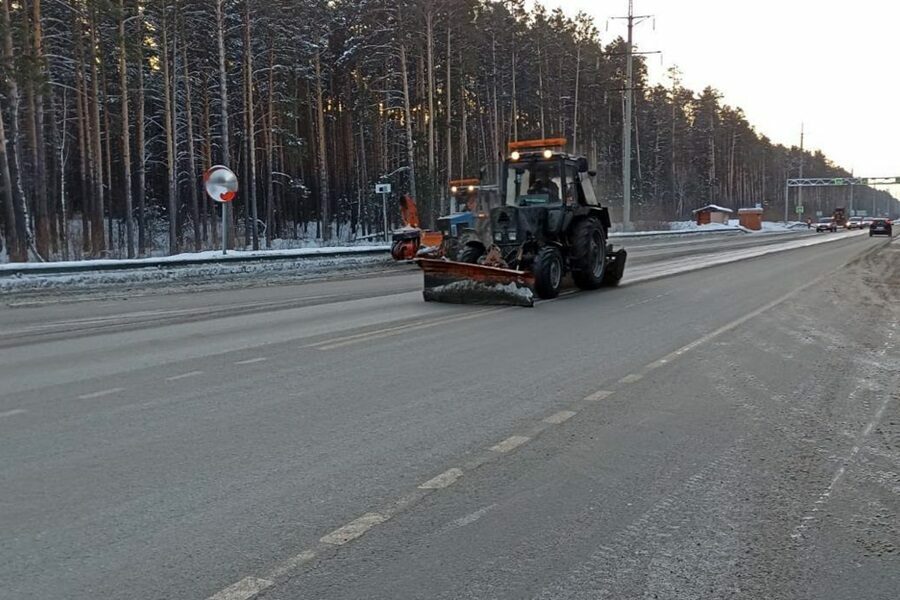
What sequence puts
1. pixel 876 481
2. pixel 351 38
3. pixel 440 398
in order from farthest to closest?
1. pixel 351 38
2. pixel 440 398
3. pixel 876 481

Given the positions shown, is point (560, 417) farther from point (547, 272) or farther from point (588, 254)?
point (588, 254)

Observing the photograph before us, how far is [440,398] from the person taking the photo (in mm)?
6105

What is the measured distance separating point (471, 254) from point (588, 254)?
240 centimetres

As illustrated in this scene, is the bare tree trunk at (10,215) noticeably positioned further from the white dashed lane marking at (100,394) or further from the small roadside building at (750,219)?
the small roadside building at (750,219)

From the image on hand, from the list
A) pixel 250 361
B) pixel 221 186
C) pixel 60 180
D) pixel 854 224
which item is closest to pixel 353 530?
pixel 250 361

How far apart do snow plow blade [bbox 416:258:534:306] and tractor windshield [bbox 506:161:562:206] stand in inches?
84.9

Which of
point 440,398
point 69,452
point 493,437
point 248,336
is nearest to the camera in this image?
point 69,452

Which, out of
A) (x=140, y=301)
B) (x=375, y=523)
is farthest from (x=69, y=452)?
(x=140, y=301)

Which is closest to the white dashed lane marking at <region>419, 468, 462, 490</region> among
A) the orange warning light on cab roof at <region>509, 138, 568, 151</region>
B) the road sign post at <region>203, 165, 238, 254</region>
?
the orange warning light on cab roof at <region>509, 138, 568, 151</region>

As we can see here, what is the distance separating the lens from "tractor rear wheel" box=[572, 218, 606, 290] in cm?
1431

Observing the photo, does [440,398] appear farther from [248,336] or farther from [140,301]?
[140,301]

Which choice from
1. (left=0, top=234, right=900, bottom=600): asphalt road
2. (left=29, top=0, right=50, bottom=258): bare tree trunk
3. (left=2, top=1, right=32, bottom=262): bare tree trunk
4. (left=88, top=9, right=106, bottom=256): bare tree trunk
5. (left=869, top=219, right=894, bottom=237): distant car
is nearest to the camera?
(left=0, top=234, right=900, bottom=600): asphalt road

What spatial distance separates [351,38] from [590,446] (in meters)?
41.1

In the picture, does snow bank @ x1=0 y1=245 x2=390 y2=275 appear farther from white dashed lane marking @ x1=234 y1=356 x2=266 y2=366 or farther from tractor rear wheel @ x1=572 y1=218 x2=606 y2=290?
white dashed lane marking @ x1=234 y1=356 x2=266 y2=366
